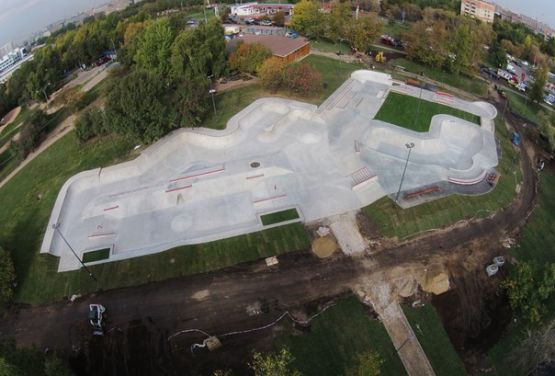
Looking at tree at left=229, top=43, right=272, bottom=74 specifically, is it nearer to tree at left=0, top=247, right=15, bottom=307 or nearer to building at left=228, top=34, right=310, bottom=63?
building at left=228, top=34, right=310, bottom=63

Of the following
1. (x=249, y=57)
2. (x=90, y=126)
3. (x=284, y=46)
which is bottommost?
(x=90, y=126)

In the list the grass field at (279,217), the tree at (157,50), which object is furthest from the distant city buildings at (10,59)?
the grass field at (279,217)

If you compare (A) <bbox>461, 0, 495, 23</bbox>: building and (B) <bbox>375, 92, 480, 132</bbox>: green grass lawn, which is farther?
(A) <bbox>461, 0, 495, 23</bbox>: building

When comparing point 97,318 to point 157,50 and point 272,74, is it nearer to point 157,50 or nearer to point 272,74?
point 272,74

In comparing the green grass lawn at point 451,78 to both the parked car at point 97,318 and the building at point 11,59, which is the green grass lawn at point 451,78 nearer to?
the parked car at point 97,318

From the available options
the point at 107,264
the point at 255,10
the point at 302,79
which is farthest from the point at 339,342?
the point at 255,10

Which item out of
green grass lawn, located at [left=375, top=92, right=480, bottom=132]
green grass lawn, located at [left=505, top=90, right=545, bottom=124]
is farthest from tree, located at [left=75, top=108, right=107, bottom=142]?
A: green grass lawn, located at [left=505, top=90, right=545, bottom=124]
